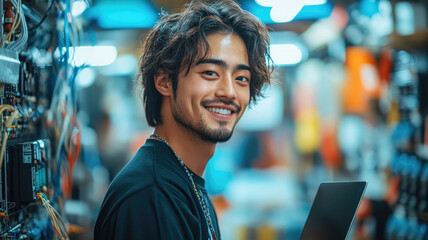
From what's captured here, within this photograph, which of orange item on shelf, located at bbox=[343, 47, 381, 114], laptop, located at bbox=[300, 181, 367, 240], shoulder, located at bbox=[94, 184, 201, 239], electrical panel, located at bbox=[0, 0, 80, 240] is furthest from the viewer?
orange item on shelf, located at bbox=[343, 47, 381, 114]

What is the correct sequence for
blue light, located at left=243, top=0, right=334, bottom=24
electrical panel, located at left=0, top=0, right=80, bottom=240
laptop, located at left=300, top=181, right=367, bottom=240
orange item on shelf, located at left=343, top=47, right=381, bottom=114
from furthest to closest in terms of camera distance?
orange item on shelf, located at left=343, top=47, right=381, bottom=114 → blue light, located at left=243, top=0, right=334, bottom=24 → electrical panel, located at left=0, top=0, right=80, bottom=240 → laptop, located at left=300, top=181, right=367, bottom=240

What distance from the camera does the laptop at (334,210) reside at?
1376 mm

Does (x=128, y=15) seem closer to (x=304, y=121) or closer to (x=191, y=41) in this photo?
(x=191, y=41)

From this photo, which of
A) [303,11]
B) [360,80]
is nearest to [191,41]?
[303,11]

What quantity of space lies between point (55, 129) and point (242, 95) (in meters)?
1.03

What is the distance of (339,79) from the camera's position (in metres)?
5.83

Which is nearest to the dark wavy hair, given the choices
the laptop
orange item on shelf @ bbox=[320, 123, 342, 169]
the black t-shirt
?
the black t-shirt

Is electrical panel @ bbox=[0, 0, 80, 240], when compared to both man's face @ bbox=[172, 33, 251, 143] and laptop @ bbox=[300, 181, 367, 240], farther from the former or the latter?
laptop @ bbox=[300, 181, 367, 240]

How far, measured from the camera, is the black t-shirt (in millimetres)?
1219

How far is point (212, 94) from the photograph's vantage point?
5.10ft

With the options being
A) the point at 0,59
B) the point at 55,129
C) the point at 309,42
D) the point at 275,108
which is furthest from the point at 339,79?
the point at 0,59

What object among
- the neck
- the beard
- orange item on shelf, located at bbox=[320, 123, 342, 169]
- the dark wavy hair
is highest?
the dark wavy hair

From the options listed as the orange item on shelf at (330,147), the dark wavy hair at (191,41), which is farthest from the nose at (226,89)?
the orange item on shelf at (330,147)

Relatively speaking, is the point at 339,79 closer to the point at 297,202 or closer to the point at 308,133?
the point at 308,133
